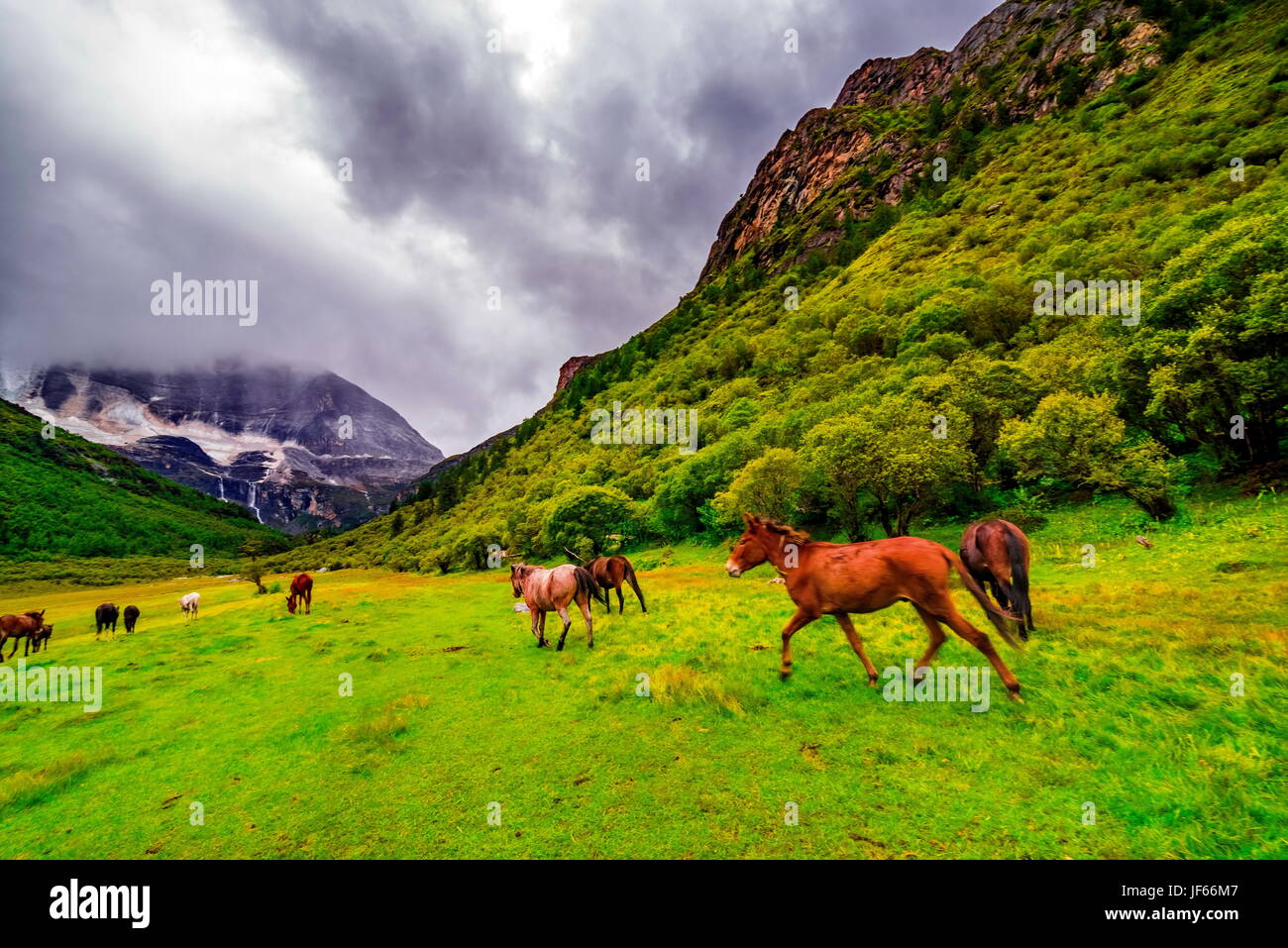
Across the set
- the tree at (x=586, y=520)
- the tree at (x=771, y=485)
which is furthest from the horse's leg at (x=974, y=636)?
the tree at (x=586, y=520)

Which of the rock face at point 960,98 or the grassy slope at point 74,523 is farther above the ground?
the rock face at point 960,98

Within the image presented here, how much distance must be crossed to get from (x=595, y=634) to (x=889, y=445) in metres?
24.1

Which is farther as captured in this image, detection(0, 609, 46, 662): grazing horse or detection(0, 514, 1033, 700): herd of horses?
detection(0, 609, 46, 662): grazing horse

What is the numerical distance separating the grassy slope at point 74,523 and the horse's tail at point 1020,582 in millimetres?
170565

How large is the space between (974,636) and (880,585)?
56.9 inches

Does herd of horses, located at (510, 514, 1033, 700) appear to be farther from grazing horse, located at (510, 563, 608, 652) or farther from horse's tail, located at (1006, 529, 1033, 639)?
grazing horse, located at (510, 563, 608, 652)

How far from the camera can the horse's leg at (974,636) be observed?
7.02 metres

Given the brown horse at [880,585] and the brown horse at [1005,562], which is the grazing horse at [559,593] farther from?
the brown horse at [1005,562]

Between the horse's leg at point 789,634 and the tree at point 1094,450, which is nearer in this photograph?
the horse's leg at point 789,634

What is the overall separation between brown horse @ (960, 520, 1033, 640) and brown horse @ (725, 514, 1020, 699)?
1.95 m

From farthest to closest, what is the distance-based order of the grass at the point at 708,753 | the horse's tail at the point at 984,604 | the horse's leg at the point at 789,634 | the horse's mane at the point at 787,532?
the horse's mane at the point at 787,532 < the horse's leg at the point at 789,634 < the horse's tail at the point at 984,604 < the grass at the point at 708,753

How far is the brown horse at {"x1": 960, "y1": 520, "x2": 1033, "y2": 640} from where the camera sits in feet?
31.9

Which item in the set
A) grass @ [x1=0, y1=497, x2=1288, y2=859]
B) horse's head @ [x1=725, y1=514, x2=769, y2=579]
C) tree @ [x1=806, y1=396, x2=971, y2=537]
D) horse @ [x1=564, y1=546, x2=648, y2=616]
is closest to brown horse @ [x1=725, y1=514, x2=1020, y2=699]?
horse's head @ [x1=725, y1=514, x2=769, y2=579]

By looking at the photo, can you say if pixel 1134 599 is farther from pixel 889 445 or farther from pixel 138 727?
pixel 138 727
